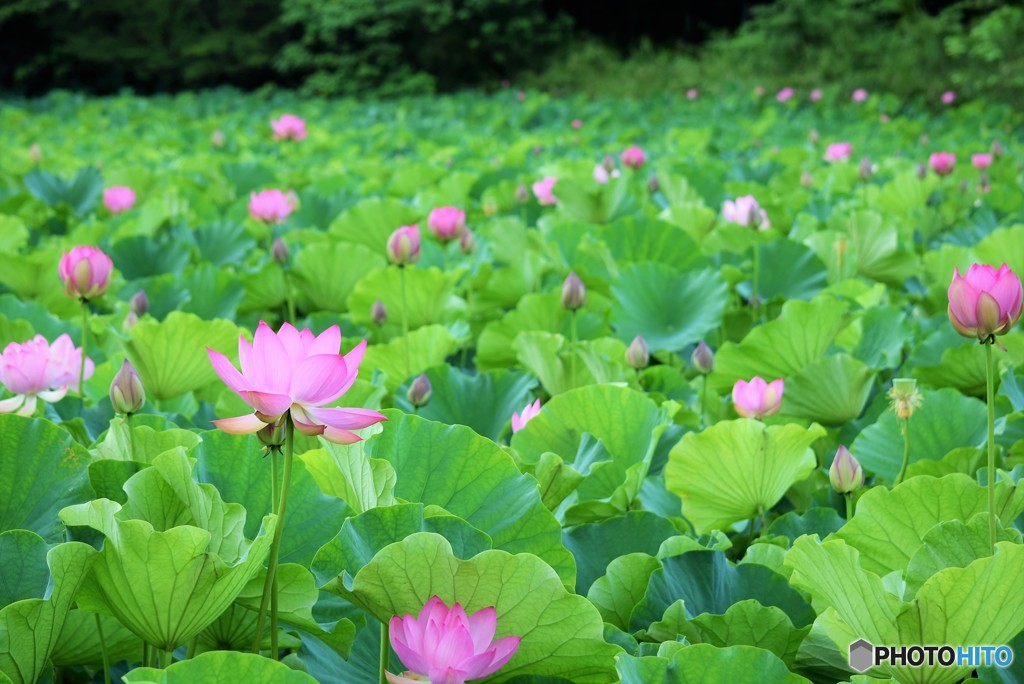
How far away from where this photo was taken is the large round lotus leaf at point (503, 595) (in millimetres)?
552

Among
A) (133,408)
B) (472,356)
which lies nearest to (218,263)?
(472,356)

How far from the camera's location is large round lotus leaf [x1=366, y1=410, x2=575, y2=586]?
69 cm

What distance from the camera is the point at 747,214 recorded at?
75.1 inches

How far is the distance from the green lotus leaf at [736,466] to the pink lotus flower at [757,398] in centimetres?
12

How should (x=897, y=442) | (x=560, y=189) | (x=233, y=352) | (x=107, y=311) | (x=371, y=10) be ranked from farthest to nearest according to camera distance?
(x=371, y=10) < (x=560, y=189) < (x=107, y=311) < (x=233, y=352) < (x=897, y=442)

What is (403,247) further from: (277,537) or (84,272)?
(277,537)

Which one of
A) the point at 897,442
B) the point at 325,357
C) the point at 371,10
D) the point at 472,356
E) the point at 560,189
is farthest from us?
the point at 371,10

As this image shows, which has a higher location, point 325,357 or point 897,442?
point 325,357

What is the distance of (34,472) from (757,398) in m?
0.69

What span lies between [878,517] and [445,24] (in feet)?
41.2

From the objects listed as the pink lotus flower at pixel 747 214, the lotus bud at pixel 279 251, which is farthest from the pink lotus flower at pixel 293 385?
the pink lotus flower at pixel 747 214

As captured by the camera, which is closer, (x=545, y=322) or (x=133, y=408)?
(x=133, y=408)

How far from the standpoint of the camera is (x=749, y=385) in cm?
108

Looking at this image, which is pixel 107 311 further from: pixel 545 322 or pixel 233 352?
pixel 545 322
